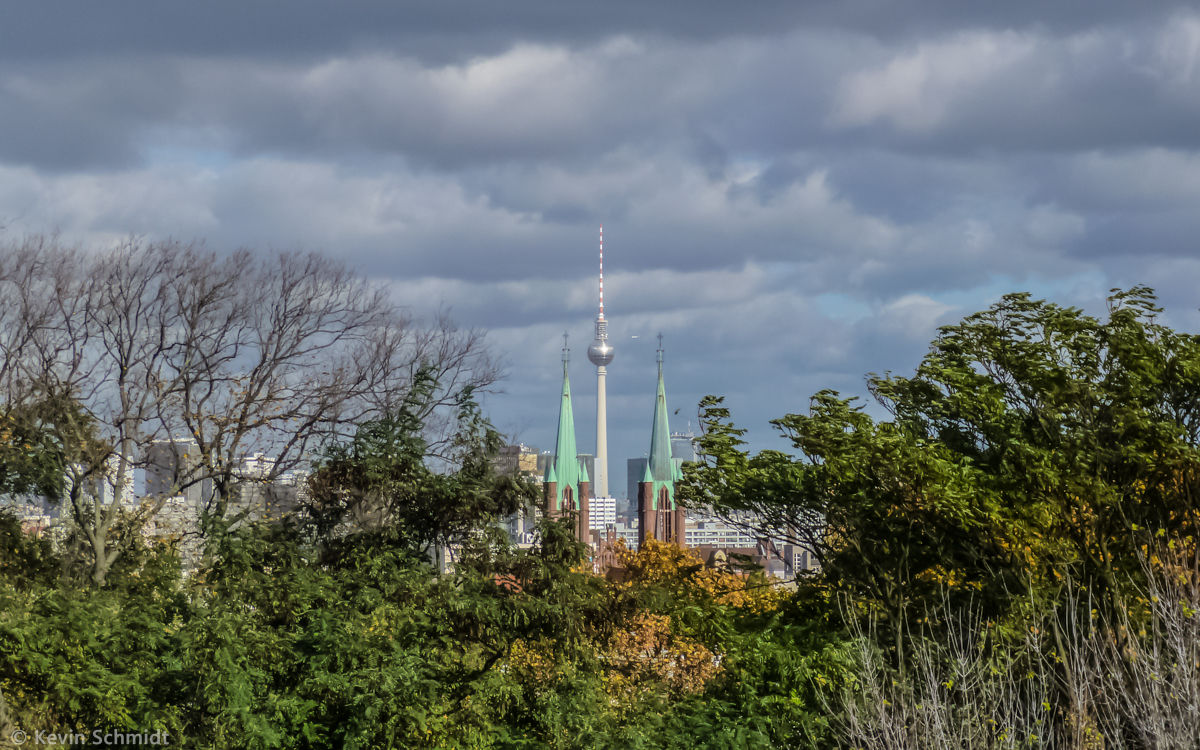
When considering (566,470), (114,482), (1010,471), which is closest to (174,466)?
(114,482)

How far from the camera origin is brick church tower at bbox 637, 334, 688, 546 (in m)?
97.0

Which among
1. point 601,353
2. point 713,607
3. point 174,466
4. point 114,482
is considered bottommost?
point 713,607

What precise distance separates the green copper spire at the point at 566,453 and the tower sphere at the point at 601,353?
9116 centimetres

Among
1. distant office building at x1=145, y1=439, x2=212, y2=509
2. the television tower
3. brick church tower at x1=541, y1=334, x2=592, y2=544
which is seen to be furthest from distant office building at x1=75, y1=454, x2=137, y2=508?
the television tower

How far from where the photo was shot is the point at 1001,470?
18.6 meters

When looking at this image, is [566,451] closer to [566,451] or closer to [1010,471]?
[566,451]

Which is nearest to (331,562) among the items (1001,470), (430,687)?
(430,687)

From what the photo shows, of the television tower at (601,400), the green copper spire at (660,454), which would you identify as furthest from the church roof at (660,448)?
the television tower at (601,400)

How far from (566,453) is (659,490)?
28.4 feet

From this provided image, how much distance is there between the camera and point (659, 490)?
97000 millimetres

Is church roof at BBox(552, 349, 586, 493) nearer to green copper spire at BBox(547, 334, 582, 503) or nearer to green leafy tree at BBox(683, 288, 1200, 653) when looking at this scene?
green copper spire at BBox(547, 334, 582, 503)

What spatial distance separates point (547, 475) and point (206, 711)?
78555 millimetres

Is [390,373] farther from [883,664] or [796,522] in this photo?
[883,664]

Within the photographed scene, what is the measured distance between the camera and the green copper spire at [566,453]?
96.4m
